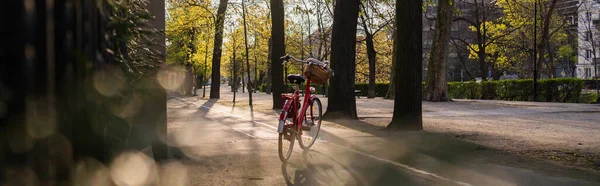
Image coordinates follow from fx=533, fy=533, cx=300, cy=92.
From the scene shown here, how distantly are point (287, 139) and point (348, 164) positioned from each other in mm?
796

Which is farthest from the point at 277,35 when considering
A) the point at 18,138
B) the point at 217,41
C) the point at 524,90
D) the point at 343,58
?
the point at 524,90

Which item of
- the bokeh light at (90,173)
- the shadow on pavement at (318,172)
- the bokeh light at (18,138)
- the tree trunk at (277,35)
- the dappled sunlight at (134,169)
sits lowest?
the shadow on pavement at (318,172)

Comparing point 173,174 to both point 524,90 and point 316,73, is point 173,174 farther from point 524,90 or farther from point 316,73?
point 524,90

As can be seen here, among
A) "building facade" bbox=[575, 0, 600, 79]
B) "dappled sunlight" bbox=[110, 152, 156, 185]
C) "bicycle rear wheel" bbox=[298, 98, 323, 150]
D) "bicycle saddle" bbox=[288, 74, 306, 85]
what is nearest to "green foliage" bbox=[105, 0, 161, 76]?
"dappled sunlight" bbox=[110, 152, 156, 185]

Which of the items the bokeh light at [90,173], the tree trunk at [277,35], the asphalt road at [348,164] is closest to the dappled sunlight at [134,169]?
the bokeh light at [90,173]

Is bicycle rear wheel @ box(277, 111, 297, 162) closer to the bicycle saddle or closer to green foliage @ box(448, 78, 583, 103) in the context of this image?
the bicycle saddle

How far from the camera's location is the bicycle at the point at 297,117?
6367 millimetres

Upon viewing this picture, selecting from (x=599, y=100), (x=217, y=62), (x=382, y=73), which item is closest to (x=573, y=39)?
(x=382, y=73)

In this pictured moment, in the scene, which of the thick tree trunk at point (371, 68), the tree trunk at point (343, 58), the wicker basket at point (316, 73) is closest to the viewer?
the wicker basket at point (316, 73)

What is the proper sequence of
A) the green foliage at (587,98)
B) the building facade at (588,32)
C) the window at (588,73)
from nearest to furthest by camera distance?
1. the green foliage at (587,98)
2. the building facade at (588,32)
3. the window at (588,73)

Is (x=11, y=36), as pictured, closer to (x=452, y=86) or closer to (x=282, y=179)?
(x=282, y=179)

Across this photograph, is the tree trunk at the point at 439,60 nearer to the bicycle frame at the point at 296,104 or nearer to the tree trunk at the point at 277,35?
the tree trunk at the point at 277,35

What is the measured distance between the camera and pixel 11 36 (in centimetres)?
212

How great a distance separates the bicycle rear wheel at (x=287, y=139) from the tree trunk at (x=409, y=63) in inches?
149
